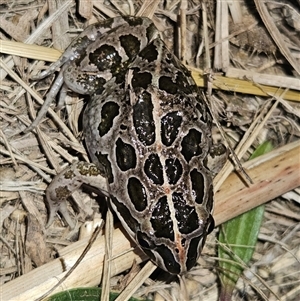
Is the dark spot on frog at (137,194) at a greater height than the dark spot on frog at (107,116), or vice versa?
the dark spot on frog at (107,116)

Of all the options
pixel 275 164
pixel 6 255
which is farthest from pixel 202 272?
pixel 6 255

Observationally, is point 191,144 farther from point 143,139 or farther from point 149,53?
point 149,53

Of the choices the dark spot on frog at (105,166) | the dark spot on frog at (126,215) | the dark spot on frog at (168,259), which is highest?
the dark spot on frog at (105,166)

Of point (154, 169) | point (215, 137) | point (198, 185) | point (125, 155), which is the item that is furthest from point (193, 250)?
point (215, 137)

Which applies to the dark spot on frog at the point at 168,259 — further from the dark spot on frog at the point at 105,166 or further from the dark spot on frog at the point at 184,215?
the dark spot on frog at the point at 105,166

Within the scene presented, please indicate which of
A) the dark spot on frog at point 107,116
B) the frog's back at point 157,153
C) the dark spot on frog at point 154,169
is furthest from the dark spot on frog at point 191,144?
the dark spot on frog at point 107,116

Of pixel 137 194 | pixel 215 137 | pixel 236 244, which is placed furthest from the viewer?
pixel 215 137
